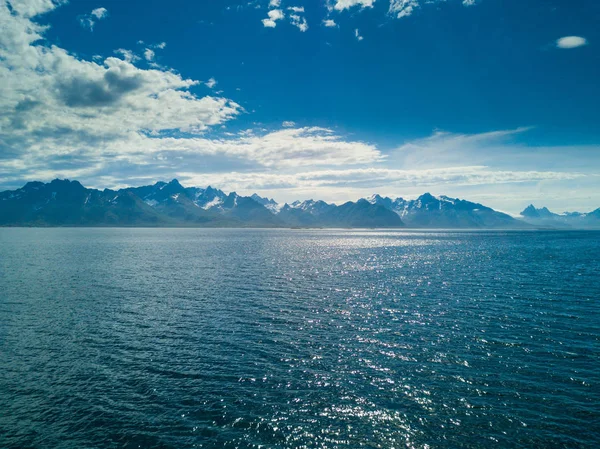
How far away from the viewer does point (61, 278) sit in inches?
3420

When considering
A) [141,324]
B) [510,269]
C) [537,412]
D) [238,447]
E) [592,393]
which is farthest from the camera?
[510,269]

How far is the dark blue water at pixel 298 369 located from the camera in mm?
25500

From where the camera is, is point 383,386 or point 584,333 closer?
point 383,386

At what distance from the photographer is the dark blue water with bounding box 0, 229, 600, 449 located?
25500 millimetres

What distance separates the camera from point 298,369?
116 feet

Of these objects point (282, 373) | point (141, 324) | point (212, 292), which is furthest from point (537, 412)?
point (212, 292)

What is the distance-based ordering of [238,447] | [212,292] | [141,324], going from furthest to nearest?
[212,292]
[141,324]
[238,447]

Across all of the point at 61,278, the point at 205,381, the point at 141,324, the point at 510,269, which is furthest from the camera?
the point at 510,269

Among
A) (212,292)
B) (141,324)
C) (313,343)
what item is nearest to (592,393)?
(313,343)

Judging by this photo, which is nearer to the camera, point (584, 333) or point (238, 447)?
point (238, 447)

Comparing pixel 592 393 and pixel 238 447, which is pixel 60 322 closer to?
pixel 238 447

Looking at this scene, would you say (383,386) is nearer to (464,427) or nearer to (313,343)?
(464,427)

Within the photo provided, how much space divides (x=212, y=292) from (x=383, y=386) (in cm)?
4891

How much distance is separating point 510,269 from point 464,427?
95587mm
